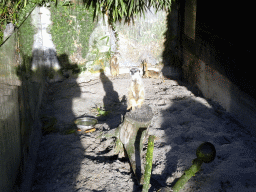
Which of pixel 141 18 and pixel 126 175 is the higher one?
pixel 141 18

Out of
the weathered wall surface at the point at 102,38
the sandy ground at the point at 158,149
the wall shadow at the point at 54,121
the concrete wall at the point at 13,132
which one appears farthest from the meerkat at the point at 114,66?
the concrete wall at the point at 13,132

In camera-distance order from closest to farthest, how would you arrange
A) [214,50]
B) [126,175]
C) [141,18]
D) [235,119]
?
[126,175] < [235,119] < [214,50] < [141,18]

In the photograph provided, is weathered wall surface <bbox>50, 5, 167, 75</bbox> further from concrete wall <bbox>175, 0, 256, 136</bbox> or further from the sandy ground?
the sandy ground

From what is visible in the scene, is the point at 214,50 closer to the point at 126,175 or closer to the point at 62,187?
the point at 126,175

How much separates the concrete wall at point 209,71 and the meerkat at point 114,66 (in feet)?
5.39

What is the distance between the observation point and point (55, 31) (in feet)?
19.2

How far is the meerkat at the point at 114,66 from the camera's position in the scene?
248 inches

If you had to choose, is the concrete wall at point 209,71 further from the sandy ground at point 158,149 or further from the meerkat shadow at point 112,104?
the meerkat shadow at point 112,104

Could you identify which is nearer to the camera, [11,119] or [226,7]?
[11,119]

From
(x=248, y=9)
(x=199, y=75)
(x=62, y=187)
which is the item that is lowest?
(x=62, y=187)

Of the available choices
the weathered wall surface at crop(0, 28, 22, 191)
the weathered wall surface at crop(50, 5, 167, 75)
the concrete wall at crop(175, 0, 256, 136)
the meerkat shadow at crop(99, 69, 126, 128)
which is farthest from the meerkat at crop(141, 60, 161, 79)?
the weathered wall surface at crop(0, 28, 22, 191)

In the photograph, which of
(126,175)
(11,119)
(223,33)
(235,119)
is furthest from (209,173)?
(223,33)

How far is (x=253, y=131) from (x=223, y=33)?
1707 millimetres

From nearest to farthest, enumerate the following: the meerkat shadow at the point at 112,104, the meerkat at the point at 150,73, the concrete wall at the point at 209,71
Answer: the concrete wall at the point at 209,71 < the meerkat shadow at the point at 112,104 < the meerkat at the point at 150,73
